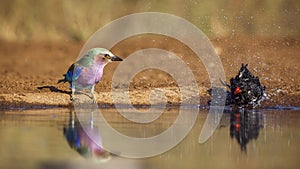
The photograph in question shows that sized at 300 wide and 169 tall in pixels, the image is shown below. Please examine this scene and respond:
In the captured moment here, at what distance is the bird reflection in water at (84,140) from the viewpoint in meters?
8.38

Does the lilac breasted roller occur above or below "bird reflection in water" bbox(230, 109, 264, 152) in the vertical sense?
above

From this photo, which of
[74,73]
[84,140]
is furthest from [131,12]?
[84,140]

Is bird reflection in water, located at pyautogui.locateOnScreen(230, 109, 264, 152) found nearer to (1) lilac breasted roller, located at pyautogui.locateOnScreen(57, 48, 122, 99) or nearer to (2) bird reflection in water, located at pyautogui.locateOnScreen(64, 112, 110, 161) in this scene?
(2) bird reflection in water, located at pyautogui.locateOnScreen(64, 112, 110, 161)

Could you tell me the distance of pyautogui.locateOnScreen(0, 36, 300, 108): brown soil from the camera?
1330cm

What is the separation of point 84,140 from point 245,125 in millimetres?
2422

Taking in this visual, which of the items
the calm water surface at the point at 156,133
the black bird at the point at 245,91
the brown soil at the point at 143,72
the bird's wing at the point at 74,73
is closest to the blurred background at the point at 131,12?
the brown soil at the point at 143,72

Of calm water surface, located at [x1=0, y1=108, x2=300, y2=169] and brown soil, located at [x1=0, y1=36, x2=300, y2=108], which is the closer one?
calm water surface, located at [x1=0, y1=108, x2=300, y2=169]

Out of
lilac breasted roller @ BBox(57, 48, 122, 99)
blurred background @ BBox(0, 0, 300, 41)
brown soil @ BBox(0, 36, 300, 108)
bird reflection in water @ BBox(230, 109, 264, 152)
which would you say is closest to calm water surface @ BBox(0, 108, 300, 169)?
bird reflection in water @ BBox(230, 109, 264, 152)

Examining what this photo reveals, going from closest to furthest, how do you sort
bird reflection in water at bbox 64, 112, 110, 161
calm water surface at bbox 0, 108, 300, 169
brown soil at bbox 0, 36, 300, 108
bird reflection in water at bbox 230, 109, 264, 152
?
calm water surface at bbox 0, 108, 300, 169 < bird reflection in water at bbox 64, 112, 110, 161 < bird reflection in water at bbox 230, 109, 264, 152 < brown soil at bbox 0, 36, 300, 108

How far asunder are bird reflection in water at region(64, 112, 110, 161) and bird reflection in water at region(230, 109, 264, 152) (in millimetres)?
1658

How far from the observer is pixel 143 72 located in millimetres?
16047

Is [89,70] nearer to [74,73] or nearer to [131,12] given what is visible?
[74,73]

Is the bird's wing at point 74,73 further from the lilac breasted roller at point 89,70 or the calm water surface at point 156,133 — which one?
the calm water surface at point 156,133

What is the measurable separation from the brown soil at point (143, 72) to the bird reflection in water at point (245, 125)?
1436mm
